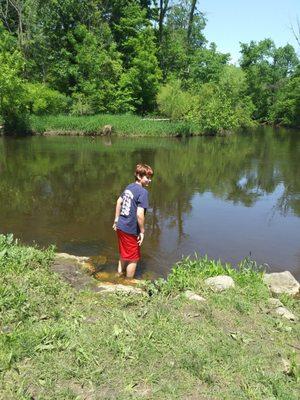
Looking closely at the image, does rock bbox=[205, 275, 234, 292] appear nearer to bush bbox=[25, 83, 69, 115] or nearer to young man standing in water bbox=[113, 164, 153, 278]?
young man standing in water bbox=[113, 164, 153, 278]

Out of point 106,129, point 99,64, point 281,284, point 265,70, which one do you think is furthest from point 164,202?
point 265,70

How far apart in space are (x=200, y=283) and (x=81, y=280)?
1.86 metres

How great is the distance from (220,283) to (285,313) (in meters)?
1.02

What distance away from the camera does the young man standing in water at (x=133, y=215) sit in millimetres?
6965

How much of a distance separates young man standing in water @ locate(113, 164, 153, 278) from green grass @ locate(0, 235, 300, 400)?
4.32 feet

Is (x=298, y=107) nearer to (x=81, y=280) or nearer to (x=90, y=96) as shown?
(x=90, y=96)

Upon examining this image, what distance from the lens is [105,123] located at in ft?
112

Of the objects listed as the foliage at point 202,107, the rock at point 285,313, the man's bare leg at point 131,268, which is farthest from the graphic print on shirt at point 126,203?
the foliage at point 202,107

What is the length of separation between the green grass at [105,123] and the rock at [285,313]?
2907 cm

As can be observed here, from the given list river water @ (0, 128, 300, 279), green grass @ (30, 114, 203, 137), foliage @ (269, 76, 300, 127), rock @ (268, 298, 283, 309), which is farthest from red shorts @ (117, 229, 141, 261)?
foliage @ (269, 76, 300, 127)

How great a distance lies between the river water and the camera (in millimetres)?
9586

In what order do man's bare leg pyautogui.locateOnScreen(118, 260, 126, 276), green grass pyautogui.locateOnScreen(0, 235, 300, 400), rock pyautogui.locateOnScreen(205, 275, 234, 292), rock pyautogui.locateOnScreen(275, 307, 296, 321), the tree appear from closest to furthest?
green grass pyautogui.locateOnScreen(0, 235, 300, 400) → rock pyautogui.locateOnScreen(275, 307, 296, 321) → rock pyautogui.locateOnScreen(205, 275, 234, 292) → man's bare leg pyautogui.locateOnScreen(118, 260, 126, 276) → the tree

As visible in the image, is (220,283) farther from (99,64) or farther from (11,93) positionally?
(99,64)

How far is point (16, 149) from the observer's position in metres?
24.4
